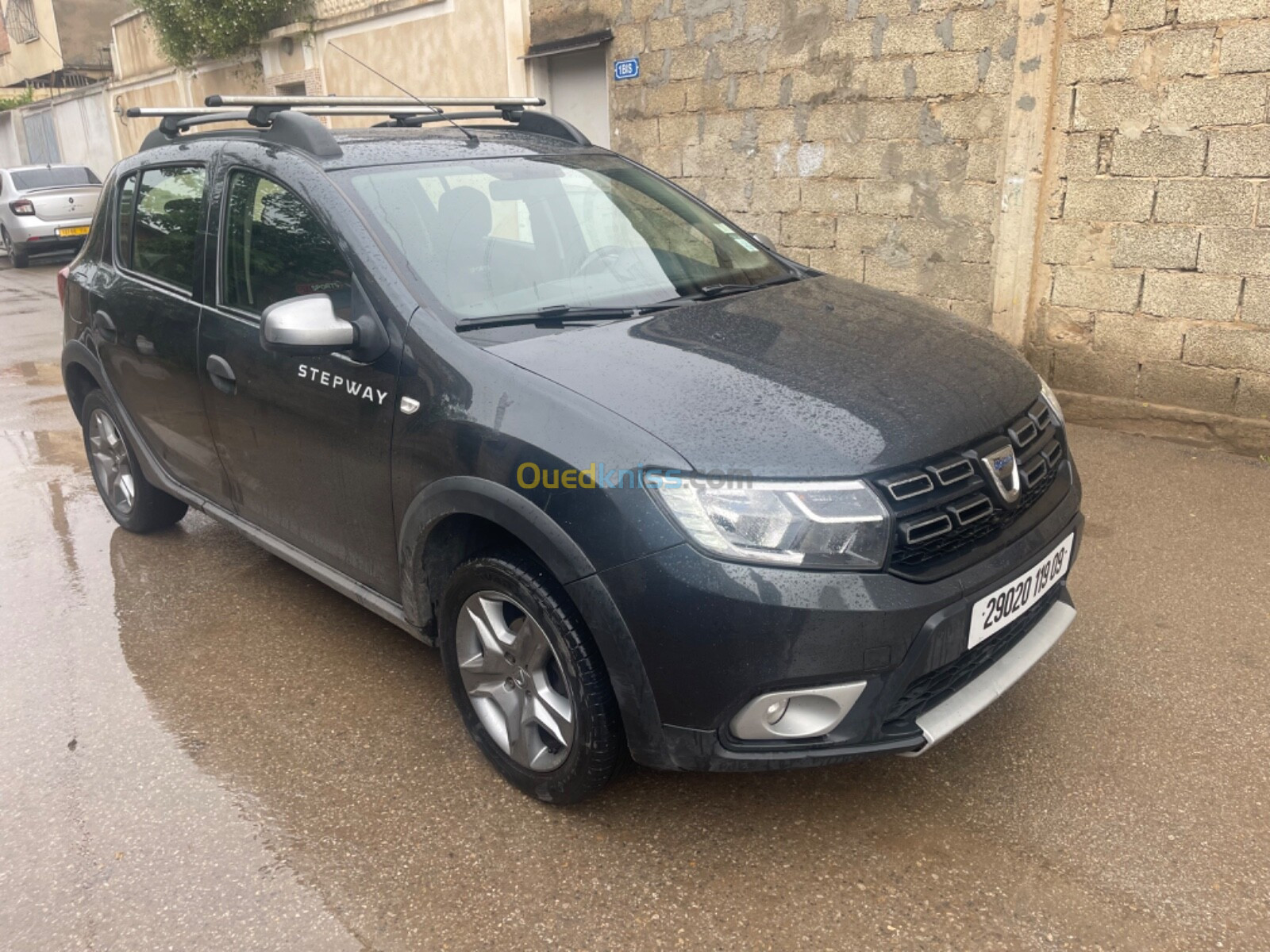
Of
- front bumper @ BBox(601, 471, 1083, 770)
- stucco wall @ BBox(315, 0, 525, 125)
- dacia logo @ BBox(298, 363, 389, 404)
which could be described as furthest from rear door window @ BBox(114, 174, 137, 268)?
stucco wall @ BBox(315, 0, 525, 125)

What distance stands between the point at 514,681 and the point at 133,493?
9.40ft

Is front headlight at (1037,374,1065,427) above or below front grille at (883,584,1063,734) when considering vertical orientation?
above

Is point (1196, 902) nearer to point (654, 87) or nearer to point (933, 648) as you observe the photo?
point (933, 648)

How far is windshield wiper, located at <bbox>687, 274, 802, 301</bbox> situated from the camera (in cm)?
316

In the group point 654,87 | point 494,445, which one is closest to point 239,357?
point 494,445

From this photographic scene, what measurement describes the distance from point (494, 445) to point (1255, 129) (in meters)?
4.62

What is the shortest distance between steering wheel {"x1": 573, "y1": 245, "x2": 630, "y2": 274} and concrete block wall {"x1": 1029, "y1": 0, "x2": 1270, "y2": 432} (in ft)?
11.9

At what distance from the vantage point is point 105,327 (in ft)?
13.8

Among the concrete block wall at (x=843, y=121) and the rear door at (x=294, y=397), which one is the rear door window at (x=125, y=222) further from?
the concrete block wall at (x=843, y=121)

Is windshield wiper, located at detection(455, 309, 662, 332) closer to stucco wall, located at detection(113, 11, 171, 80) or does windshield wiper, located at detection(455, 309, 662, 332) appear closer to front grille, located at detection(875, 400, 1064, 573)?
front grille, located at detection(875, 400, 1064, 573)

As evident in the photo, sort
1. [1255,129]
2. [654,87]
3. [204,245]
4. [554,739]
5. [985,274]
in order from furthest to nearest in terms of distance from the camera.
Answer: [654,87] < [985,274] < [1255,129] < [204,245] < [554,739]

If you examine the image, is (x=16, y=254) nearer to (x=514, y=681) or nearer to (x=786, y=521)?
(x=514, y=681)

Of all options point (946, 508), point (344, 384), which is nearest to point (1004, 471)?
point (946, 508)

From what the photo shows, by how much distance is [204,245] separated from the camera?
140 inches
